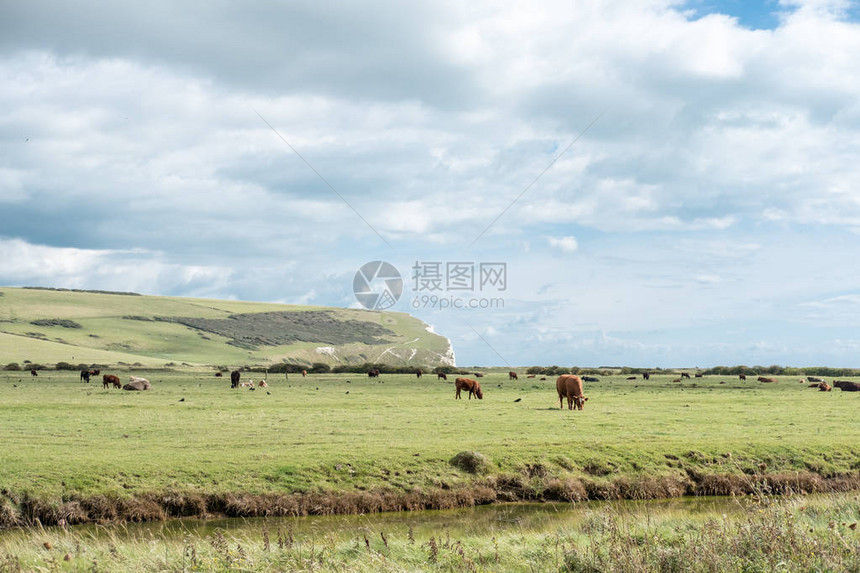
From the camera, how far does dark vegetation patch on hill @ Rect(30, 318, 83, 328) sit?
166 m

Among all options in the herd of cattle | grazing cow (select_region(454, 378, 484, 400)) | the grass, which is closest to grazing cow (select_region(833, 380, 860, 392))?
the herd of cattle

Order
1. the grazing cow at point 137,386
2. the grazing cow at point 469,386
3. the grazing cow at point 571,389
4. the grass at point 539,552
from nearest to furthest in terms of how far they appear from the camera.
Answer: the grass at point 539,552
the grazing cow at point 571,389
the grazing cow at point 469,386
the grazing cow at point 137,386

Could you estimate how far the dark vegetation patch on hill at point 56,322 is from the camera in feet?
544

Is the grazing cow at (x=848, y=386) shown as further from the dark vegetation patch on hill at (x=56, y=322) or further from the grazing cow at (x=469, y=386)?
the dark vegetation patch on hill at (x=56, y=322)

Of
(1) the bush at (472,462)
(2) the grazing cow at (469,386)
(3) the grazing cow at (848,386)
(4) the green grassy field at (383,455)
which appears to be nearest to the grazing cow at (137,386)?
(4) the green grassy field at (383,455)

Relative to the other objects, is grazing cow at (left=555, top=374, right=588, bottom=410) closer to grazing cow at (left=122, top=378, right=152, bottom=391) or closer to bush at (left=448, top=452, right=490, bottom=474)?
bush at (left=448, top=452, right=490, bottom=474)

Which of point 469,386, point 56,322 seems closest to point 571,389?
point 469,386

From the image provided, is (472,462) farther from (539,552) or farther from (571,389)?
(571,389)

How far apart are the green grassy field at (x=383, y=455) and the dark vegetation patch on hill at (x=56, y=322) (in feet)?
479

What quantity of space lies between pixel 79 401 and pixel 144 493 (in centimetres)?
2711

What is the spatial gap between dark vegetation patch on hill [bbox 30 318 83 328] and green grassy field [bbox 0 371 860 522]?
146 meters

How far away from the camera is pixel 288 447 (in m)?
24.4

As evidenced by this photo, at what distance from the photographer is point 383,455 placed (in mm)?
22609

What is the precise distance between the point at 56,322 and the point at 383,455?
573 ft
